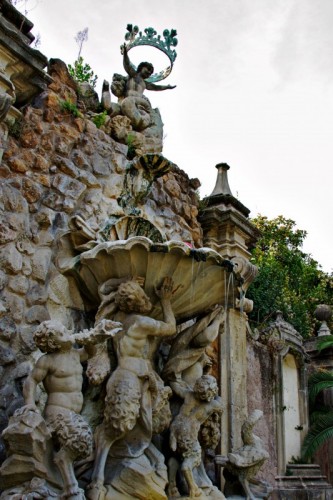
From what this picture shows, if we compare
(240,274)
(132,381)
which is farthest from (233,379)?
(132,381)

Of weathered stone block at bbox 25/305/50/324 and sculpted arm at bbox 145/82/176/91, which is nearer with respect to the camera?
weathered stone block at bbox 25/305/50/324

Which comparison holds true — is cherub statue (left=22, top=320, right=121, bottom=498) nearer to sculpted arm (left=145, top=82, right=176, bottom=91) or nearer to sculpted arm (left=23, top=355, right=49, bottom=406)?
sculpted arm (left=23, top=355, right=49, bottom=406)

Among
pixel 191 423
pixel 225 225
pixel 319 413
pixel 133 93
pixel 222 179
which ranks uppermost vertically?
pixel 133 93

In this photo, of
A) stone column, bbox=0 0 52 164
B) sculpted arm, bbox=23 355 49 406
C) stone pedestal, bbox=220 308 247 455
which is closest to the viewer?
sculpted arm, bbox=23 355 49 406

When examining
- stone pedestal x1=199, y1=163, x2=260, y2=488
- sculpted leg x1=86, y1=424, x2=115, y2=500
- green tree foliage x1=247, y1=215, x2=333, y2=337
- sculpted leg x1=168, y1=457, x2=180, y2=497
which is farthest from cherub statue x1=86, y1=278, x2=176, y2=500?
green tree foliage x1=247, y1=215, x2=333, y2=337

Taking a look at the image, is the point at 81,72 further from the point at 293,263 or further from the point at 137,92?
the point at 293,263

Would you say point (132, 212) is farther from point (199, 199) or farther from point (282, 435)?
point (282, 435)

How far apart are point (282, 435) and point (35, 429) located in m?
5.60

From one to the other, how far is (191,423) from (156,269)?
50.7 inches

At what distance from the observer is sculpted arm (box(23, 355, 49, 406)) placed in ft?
12.7

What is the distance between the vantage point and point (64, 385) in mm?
4082

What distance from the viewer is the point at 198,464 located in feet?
15.9

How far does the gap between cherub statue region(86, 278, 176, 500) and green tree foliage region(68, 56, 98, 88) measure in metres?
3.52

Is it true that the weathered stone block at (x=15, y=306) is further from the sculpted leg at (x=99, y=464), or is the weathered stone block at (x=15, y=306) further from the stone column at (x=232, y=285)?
the stone column at (x=232, y=285)
